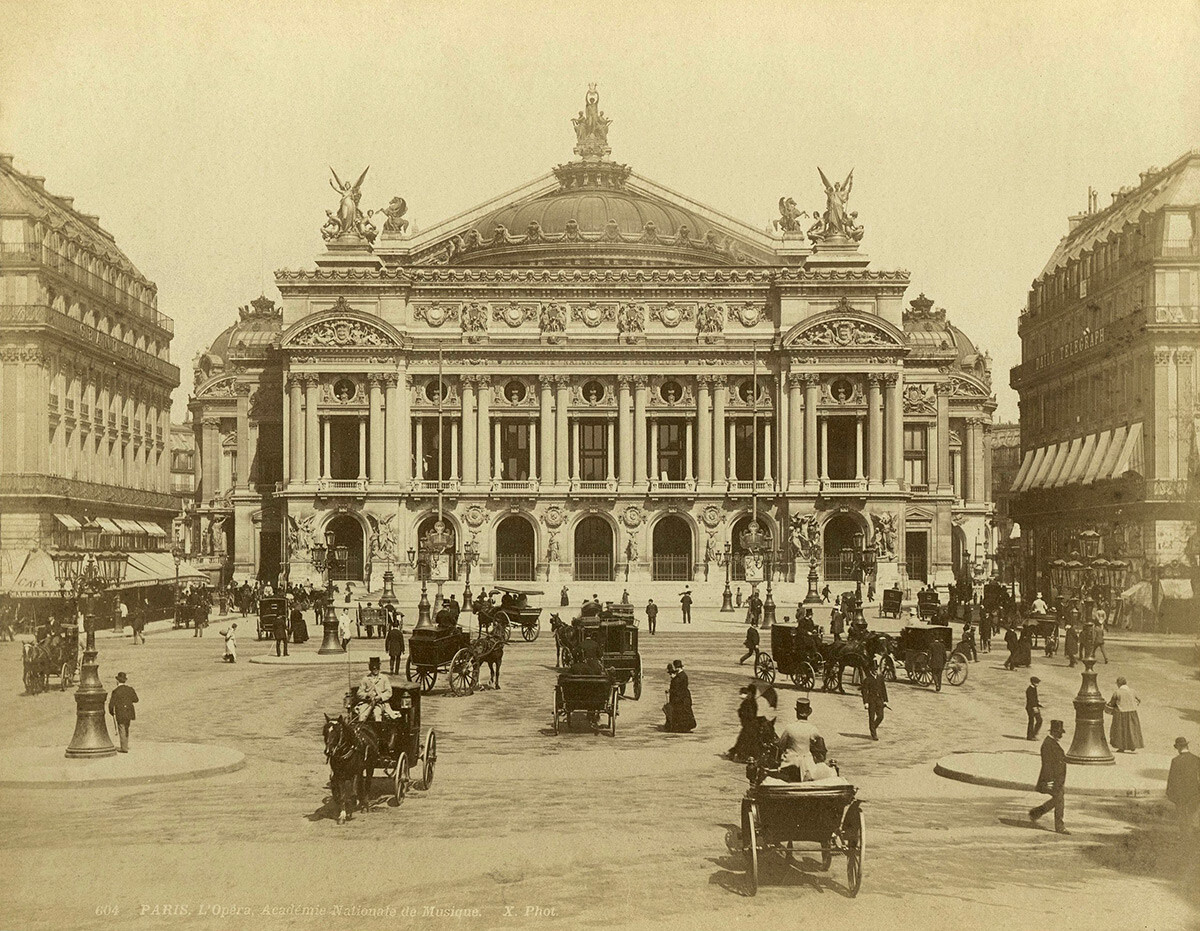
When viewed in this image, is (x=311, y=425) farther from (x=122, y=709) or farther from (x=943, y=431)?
(x=122, y=709)

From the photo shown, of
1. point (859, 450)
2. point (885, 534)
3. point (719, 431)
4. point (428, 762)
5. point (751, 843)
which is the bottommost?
point (428, 762)

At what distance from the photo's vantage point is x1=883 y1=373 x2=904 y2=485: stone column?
92.2m

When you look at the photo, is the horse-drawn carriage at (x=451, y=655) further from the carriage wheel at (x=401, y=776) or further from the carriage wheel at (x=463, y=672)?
the carriage wheel at (x=401, y=776)

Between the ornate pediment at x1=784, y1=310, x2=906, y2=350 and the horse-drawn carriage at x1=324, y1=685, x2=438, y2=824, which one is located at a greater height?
the ornate pediment at x1=784, y1=310, x2=906, y2=350

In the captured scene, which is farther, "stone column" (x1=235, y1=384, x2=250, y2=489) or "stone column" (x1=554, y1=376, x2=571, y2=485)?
"stone column" (x1=235, y1=384, x2=250, y2=489)

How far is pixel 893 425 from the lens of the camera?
92438 mm

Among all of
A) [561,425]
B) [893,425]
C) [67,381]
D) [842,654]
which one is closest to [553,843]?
[842,654]

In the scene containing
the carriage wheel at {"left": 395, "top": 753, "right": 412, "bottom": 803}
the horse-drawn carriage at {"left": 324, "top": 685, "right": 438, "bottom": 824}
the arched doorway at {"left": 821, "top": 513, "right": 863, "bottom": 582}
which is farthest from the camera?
the arched doorway at {"left": 821, "top": 513, "right": 863, "bottom": 582}

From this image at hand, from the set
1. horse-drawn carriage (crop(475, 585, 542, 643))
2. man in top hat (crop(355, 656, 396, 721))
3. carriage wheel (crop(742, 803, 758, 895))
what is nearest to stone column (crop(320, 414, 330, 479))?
horse-drawn carriage (crop(475, 585, 542, 643))

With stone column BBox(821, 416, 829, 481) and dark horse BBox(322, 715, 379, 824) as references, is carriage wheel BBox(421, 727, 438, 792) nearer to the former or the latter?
dark horse BBox(322, 715, 379, 824)

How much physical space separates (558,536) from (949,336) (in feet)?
116

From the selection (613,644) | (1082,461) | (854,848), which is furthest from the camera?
(1082,461)

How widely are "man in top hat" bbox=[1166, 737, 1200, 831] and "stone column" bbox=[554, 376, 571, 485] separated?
241 ft

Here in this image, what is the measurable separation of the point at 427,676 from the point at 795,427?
59784 millimetres
